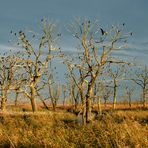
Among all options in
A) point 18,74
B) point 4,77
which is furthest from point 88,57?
point 4,77

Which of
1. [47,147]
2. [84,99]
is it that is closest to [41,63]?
[84,99]

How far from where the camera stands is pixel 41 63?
1533 inches

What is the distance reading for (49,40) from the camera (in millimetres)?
39219

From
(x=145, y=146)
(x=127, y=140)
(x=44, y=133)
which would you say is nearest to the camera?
(x=145, y=146)

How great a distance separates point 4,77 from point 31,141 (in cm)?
3940

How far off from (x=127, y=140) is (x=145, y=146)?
73 cm

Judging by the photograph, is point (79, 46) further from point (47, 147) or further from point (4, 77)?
point (4, 77)

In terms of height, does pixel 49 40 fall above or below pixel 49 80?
above

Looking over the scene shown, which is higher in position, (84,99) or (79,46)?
(79,46)

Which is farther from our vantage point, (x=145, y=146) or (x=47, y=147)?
(x=47, y=147)

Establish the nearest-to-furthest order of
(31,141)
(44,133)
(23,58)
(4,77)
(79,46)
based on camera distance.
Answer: (31,141)
(44,133)
(79,46)
(23,58)
(4,77)

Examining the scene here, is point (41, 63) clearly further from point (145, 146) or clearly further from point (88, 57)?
point (145, 146)

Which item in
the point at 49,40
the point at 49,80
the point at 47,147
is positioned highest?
the point at 49,40

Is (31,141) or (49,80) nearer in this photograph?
(31,141)
